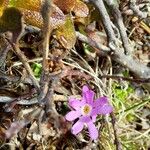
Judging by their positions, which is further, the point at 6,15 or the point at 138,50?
the point at 138,50

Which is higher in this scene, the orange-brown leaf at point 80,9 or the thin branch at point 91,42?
the orange-brown leaf at point 80,9

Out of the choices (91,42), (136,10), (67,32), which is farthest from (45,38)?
(136,10)

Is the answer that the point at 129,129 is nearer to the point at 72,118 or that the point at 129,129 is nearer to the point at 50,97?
the point at 72,118

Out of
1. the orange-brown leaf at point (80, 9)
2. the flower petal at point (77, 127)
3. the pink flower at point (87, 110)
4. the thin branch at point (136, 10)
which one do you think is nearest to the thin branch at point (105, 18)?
the orange-brown leaf at point (80, 9)

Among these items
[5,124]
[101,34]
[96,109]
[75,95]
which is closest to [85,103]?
[96,109]

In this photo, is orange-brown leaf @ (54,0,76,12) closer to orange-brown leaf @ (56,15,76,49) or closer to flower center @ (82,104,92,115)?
orange-brown leaf @ (56,15,76,49)

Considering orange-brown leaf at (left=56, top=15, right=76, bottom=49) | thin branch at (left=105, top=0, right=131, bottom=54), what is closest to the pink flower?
orange-brown leaf at (left=56, top=15, right=76, bottom=49)

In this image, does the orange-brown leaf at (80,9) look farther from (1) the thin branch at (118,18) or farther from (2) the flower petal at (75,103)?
(2) the flower petal at (75,103)

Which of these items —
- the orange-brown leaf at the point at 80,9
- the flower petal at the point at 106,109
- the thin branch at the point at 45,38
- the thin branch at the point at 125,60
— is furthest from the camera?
the thin branch at the point at 125,60
